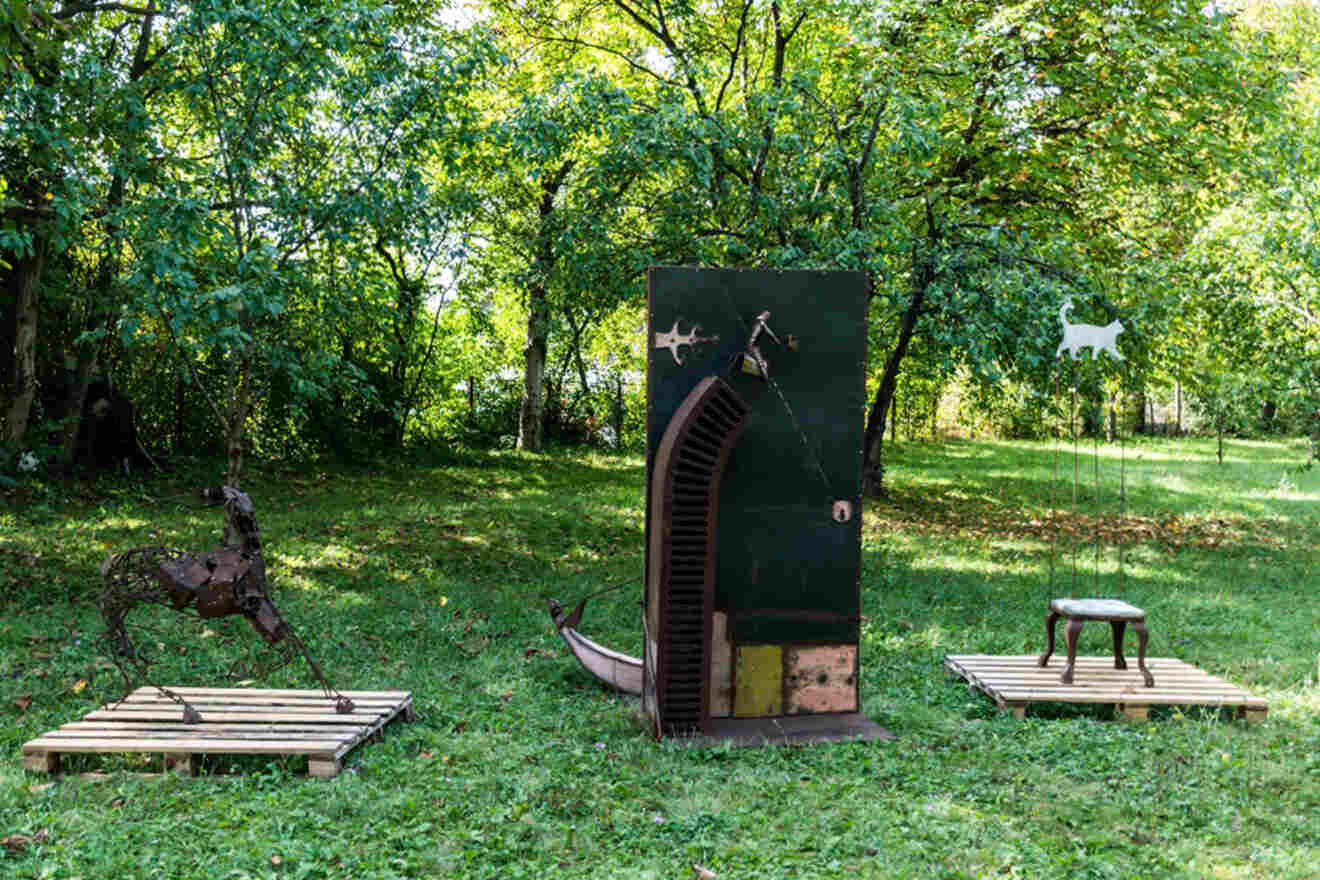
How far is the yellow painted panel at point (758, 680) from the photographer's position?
641 cm

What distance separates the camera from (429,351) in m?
19.9

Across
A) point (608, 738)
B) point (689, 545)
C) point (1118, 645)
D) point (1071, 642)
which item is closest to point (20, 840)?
point (608, 738)

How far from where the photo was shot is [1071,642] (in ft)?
23.4

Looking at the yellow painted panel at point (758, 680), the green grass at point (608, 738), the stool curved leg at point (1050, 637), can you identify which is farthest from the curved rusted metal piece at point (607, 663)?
the stool curved leg at point (1050, 637)

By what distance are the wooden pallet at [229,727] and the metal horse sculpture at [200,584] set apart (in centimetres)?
16

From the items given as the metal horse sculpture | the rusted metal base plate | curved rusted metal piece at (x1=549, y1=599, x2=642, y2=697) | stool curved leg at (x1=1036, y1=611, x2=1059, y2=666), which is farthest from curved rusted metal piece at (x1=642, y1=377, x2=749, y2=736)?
stool curved leg at (x1=1036, y1=611, x2=1059, y2=666)

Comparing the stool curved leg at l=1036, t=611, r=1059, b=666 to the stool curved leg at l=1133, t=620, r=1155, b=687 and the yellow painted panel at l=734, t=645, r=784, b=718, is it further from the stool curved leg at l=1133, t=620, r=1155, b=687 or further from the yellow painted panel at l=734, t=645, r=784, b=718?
the yellow painted panel at l=734, t=645, r=784, b=718

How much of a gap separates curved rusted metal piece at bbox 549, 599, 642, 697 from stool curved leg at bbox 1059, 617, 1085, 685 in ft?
9.78

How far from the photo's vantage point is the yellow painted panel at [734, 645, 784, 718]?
21.0 ft

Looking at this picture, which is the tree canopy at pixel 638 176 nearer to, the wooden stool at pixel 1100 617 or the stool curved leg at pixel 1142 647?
the wooden stool at pixel 1100 617

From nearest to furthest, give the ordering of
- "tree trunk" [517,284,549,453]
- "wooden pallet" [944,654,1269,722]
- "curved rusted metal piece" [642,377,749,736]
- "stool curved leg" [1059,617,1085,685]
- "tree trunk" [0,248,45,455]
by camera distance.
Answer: "curved rusted metal piece" [642,377,749,736] < "wooden pallet" [944,654,1269,722] < "stool curved leg" [1059,617,1085,685] < "tree trunk" [0,248,45,455] < "tree trunk" [517,284,549,453]

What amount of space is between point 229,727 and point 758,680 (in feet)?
10.4

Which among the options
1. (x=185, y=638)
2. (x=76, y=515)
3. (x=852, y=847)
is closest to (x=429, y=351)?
(x=76, y=515)

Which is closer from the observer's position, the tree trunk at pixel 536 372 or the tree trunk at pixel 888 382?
the tree trunk at pixel 888 382
